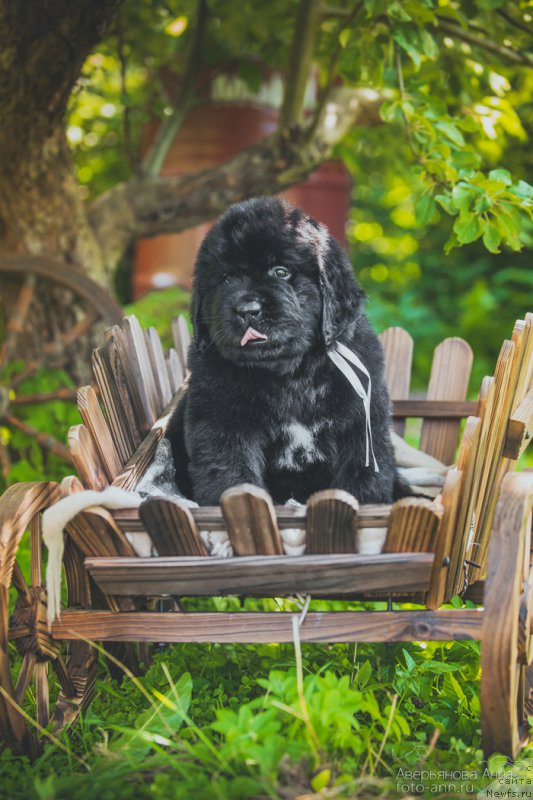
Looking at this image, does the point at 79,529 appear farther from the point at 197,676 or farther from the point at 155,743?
the point at 197,676

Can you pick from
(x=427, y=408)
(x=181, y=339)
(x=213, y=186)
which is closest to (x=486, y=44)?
(x=213, y=186)

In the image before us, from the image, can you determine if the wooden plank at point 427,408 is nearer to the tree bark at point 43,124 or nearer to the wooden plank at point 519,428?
the wooden plank at point 519,428

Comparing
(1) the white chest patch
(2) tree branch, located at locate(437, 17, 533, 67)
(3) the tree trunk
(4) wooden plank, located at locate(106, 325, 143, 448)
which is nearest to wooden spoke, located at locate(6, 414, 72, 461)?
(3) the tree trunk

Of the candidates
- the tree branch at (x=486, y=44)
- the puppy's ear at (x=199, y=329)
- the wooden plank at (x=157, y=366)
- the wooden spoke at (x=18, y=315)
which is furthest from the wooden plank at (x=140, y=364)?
the tree branch at (x=486, y=44)

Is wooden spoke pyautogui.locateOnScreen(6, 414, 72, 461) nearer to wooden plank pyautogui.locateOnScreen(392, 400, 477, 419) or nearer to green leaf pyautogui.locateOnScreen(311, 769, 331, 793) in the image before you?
wooden plank pyautogui.locateOnScreen(392, 400, 477, 419)

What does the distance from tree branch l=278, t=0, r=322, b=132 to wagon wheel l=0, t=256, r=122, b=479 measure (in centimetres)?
156

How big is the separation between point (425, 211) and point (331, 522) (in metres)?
1.85

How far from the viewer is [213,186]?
5020 millimetres

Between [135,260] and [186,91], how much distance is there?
2411 mm

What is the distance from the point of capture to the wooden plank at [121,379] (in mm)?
2850

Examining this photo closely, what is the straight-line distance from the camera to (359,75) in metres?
3.91

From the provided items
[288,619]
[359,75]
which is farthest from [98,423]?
[359,75]

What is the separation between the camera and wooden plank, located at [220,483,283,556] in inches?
76.8

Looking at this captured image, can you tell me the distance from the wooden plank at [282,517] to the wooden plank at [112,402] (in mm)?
650
